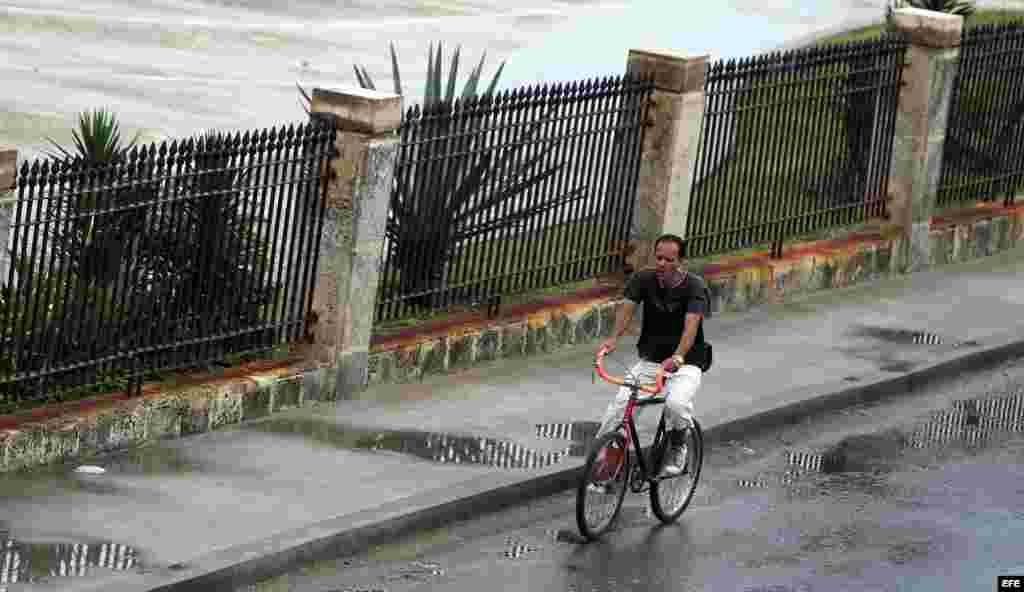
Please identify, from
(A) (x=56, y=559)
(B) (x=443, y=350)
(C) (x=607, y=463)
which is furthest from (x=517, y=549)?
(B) (x=443, y=350)

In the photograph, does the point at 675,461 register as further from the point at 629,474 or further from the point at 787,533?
the point at 787,533

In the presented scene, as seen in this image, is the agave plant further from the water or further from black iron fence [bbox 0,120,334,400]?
the water

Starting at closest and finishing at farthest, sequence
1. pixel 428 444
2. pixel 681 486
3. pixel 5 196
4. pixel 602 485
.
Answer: pixel 5 196 → pixel 602 485 → pixel 681 486 → pixel 428 444

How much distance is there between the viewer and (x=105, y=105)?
970 inches

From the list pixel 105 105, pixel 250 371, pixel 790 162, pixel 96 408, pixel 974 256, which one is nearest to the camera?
pixel 96 408

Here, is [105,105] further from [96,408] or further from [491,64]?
[96,408]

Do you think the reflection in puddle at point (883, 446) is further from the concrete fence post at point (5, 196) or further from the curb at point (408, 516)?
the concrete fence post at point (5, 196)

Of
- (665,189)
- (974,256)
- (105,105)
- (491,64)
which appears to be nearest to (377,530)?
(665,189)

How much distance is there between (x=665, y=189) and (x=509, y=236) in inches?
61.1

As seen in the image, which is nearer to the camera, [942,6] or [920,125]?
[920,125]

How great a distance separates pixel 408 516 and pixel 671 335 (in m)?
1.80

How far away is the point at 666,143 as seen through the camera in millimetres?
16750

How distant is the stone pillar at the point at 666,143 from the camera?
16625mm

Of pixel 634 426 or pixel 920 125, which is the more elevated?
pixel 920 125
